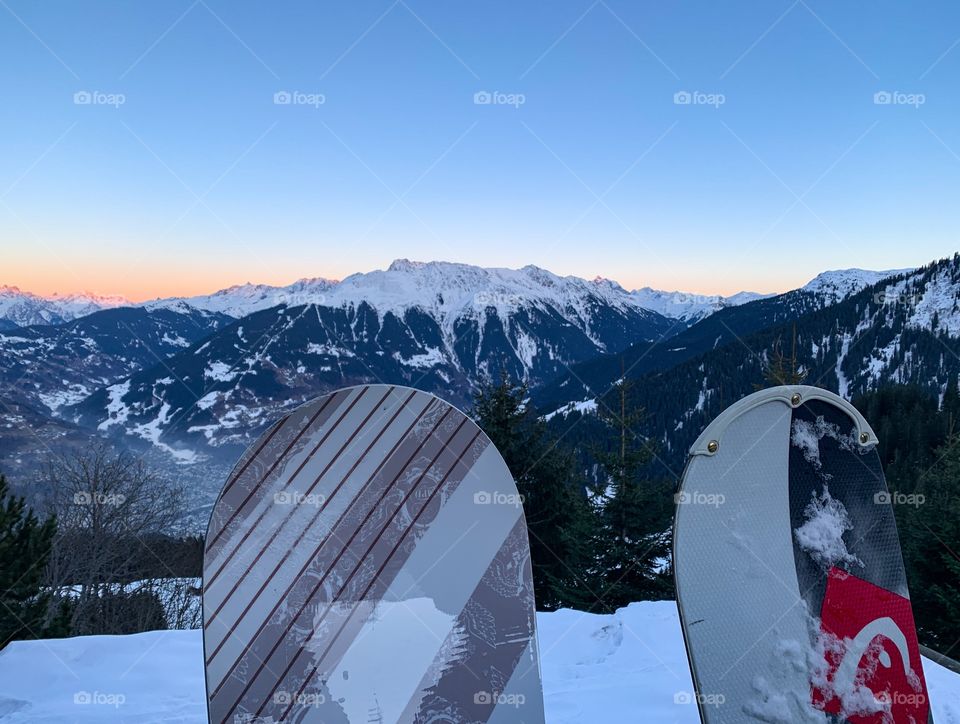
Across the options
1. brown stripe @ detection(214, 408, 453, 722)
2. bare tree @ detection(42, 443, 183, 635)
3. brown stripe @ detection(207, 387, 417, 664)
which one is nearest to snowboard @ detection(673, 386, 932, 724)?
brown stripe @ detection(214, 408, 453, 722)

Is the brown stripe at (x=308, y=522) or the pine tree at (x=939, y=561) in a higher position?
the brown stripe at (x=308, y=522)

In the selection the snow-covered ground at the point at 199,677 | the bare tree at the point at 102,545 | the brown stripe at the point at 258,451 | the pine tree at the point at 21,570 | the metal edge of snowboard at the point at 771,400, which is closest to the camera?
the metal edge of snowboard at the point at 771,400

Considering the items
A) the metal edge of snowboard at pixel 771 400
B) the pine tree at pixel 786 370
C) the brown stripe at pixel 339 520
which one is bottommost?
the brown stripe at pixel 339 520

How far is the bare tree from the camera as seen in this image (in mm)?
13797

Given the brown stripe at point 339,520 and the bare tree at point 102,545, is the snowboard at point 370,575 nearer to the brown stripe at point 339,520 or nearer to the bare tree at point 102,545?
the brown stripe at point 339,520

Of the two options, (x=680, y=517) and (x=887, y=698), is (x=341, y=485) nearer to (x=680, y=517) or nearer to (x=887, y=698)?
(x=680, y=517)

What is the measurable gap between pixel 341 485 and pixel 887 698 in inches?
121

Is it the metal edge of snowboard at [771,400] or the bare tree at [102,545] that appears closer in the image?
the metal edge of snowboard at [771,400]

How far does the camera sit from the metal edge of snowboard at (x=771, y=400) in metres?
2.72

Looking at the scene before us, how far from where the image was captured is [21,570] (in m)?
9.98

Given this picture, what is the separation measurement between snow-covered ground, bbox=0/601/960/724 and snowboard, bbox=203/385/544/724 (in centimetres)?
119

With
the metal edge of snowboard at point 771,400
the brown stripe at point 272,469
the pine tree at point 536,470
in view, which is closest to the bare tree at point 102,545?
the pine tree at point 536,470

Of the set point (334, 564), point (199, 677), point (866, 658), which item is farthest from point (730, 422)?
point (199, 677)

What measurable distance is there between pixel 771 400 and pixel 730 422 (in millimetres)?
316
